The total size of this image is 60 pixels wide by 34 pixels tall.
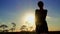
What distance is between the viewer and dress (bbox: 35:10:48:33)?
193 inches

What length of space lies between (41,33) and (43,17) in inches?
22.1

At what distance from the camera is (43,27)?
489 centimetres

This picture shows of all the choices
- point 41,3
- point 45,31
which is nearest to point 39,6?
point 41,3

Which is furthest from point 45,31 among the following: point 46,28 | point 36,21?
point 36,21

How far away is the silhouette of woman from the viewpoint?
4902 mm

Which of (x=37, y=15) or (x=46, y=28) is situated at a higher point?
(x=37, y=15)

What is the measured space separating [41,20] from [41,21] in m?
0.04

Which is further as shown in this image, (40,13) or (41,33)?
(40,13)

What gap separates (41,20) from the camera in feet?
16.4

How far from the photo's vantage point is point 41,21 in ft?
16.3

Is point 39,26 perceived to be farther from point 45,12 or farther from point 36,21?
point 45,12

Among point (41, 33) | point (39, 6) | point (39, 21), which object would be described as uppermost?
point (39, 6)

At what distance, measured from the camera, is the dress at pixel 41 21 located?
4902mm

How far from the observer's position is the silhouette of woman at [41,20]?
4902 millimetres
